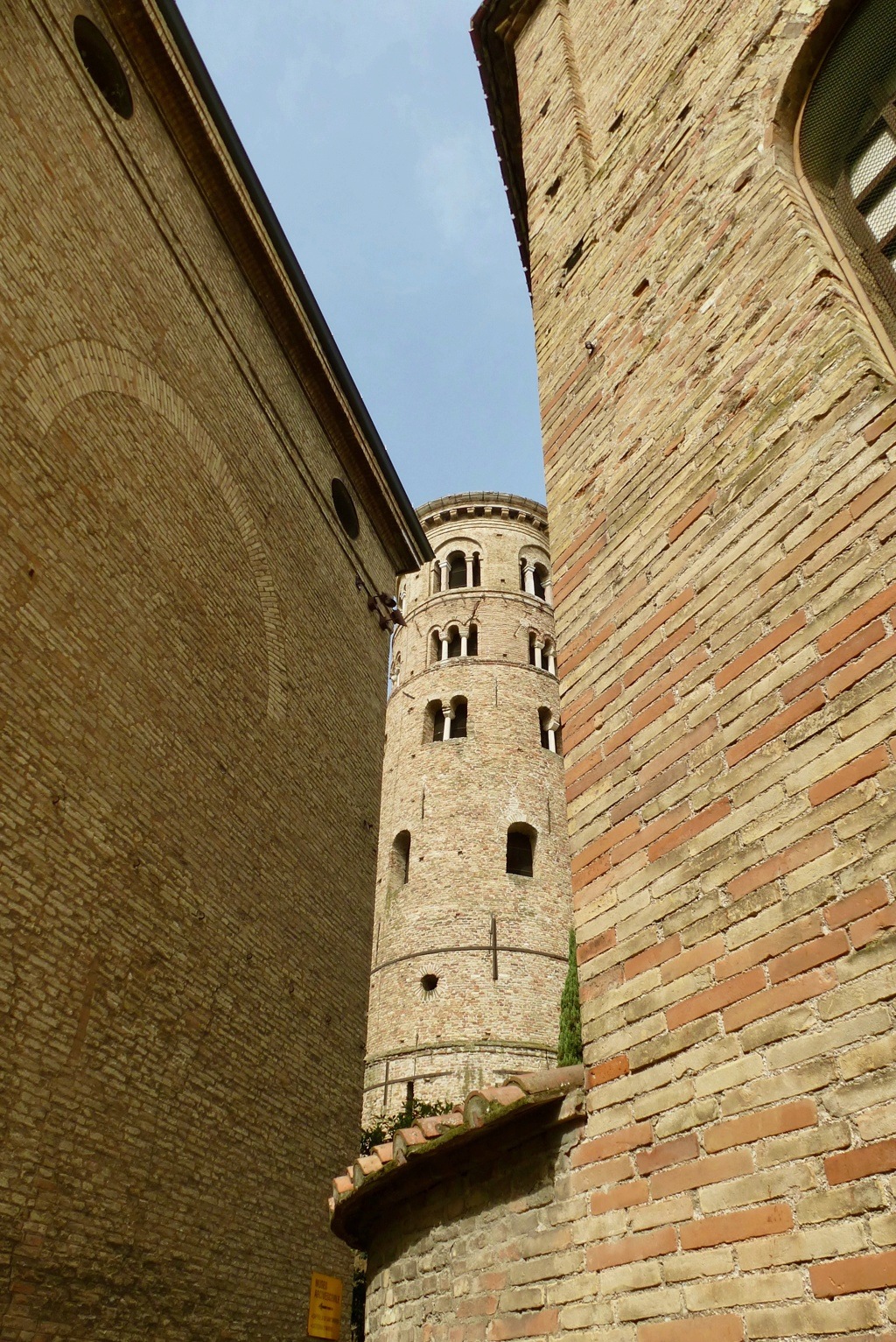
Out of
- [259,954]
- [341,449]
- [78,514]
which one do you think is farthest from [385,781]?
[78,514]

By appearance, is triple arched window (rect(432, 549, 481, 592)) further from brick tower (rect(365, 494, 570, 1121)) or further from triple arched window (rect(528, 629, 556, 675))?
triple arched window (rect(528, 629, 556, 675))

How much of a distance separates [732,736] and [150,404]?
22.7 ft

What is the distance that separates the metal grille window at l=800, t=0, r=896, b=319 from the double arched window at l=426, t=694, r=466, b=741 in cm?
2314

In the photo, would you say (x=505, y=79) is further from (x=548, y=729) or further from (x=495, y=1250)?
(x=548, y=729)

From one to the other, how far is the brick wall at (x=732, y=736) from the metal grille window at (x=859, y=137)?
0.51ft

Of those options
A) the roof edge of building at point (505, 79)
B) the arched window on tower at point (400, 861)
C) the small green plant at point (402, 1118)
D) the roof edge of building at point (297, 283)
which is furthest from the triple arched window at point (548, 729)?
the roof edge of building at point (505, 79)

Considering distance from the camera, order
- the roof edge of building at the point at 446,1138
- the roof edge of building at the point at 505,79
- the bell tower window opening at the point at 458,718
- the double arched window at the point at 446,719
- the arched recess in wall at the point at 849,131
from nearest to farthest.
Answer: the roof edge of building at the point at 446,1138, the arched recess in wall at the point at 849,131, the roof edge of building at the point at 505,79, the double arched window at the point at 446,719, the bell tower window opening at the point at 458,718

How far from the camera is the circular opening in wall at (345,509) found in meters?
12.7

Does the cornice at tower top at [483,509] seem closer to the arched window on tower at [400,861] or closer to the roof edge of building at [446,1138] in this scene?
the arched window on tower at [400,861]

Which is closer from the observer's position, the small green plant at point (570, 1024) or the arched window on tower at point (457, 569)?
the small green plant at point (570, 1024)

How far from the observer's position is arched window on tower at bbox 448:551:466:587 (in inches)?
1228

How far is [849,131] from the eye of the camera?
3896 millimetres

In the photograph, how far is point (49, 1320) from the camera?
18.4 feet

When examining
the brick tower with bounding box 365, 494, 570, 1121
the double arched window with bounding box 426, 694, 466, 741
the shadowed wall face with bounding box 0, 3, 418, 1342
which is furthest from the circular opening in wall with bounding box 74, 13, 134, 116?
the double arched window with bounding box 426, 694, 466, 741
